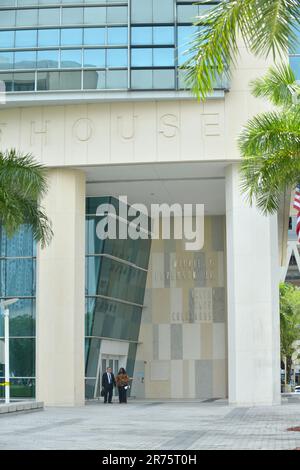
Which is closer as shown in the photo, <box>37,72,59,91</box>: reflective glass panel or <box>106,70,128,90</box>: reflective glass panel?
<box>106,70,128,90</box>: reflective glass panel

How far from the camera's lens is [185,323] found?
137ft

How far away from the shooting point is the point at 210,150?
101 feet

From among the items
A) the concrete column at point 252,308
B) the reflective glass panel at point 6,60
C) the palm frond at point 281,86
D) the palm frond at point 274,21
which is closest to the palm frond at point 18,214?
the palm frond at point 281,86

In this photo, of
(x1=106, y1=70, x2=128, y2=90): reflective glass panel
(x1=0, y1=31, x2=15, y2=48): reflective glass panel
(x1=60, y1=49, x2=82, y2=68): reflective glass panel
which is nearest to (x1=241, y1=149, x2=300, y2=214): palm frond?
(x1=106, y1=70, x2=128, y2=90): reflective glass panel

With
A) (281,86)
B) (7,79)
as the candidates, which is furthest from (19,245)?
(281,86)

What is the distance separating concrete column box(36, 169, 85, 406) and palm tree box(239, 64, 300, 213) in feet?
37.7

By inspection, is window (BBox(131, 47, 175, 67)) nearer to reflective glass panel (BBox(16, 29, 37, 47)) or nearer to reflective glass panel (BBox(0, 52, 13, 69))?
reflective glass panel (BBox(16, 29, 37, 47))

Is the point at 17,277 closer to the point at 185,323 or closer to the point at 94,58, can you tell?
the point at 94,58

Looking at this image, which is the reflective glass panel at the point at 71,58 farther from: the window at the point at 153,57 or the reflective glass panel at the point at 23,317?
the reflective glass panel at the point at 23,317

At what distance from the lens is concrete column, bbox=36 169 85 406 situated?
30.9 metres

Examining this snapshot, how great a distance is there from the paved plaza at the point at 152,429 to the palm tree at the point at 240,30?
6569 mm

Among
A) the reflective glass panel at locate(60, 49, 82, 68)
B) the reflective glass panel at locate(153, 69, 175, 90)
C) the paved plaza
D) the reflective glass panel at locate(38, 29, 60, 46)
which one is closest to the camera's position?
the paved plaza

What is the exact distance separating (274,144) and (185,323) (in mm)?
22632

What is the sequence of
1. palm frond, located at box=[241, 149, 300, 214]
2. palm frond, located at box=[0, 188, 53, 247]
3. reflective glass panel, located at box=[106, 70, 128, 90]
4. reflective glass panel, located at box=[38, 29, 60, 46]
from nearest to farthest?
A: 1. palm frond, located at box=[241, 149, 300, 214]
2. palm frond, located at box=[0, 188, 53, 247]
3. reflective glass panel, located at box=[106, 70, 128, 90]
4. reflective glass panel, located at box=[38, 29, 60, 46]
